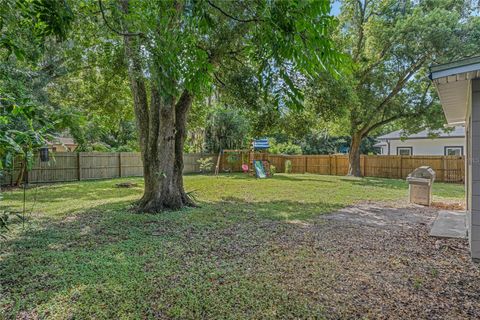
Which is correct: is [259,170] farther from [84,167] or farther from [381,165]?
[84,167]

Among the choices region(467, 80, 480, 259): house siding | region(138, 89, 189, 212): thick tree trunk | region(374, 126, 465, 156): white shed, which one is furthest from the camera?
region(374, 126, 465, 156): white shed

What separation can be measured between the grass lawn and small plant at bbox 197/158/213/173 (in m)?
10.4

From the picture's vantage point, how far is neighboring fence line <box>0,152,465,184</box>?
41.0ft

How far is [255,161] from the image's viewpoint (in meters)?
15.4

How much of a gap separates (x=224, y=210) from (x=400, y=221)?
11.7 feet

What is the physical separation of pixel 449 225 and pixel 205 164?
43.9 feet

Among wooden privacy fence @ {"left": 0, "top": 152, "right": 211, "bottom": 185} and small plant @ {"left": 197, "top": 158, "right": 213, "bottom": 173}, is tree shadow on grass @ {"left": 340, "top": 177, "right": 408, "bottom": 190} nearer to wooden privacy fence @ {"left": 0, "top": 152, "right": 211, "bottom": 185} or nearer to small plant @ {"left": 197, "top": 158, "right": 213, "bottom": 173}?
small plant @ {"left": 197, "top": 158, "right": 213, "bottom": 173}

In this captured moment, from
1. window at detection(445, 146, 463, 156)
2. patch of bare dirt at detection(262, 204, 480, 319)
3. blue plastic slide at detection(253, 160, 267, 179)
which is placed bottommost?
patch of bare dirt at detection(262, 204, 480, 319)

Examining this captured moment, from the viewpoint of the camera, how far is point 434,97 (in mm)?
13102

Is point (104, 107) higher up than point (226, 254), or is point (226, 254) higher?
point (104, 107)

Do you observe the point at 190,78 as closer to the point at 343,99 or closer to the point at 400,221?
the point at 400,221

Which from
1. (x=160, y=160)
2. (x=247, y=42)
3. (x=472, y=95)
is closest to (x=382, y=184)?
(x=472, y=95)

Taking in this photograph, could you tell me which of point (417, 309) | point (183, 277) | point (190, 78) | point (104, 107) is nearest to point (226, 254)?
point (183, 277)

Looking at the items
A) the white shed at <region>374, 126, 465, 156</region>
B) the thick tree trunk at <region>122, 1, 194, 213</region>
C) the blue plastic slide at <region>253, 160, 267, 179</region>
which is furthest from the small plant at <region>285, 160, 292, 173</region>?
the thick tree trunk at <region>122, 1, 194, 213</region>
